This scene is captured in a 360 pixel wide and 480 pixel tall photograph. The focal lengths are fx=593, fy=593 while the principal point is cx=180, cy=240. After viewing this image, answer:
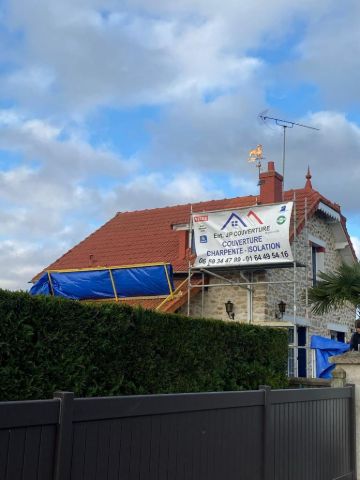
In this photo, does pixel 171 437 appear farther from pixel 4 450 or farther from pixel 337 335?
pixel 337 335

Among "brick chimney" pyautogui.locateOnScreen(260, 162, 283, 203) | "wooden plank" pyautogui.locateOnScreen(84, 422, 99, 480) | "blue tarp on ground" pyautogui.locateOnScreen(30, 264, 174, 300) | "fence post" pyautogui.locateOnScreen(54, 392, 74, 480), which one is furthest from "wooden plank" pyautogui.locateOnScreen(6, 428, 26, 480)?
"brick chimney" pyautogui.locateOnScreen(260, 162, 283, 203)

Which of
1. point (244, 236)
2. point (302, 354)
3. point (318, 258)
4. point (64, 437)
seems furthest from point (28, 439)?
point (318, 258)

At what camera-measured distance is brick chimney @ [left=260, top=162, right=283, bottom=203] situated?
17.5m

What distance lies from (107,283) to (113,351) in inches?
296

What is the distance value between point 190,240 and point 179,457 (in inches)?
486

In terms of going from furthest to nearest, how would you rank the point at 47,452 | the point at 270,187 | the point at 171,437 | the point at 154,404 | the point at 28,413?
1. the point at 270,187
2. the point at 171,437
3. the point at 154,404
4. the point at 47,452
5. the point at 28,413

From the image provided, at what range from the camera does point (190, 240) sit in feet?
55.2

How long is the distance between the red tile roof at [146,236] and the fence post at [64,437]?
13.2m

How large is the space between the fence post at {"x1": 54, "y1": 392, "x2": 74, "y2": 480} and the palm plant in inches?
394

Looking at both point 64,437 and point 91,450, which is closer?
point 64,437

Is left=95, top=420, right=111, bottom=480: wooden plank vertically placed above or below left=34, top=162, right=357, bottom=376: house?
below

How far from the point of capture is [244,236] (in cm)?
1542

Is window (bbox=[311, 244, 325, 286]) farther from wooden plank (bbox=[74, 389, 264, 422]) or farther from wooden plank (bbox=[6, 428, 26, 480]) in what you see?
wooden plank (bbox=[6, 428, 26, 480])

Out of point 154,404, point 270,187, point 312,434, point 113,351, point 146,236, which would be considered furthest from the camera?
point 146,236
